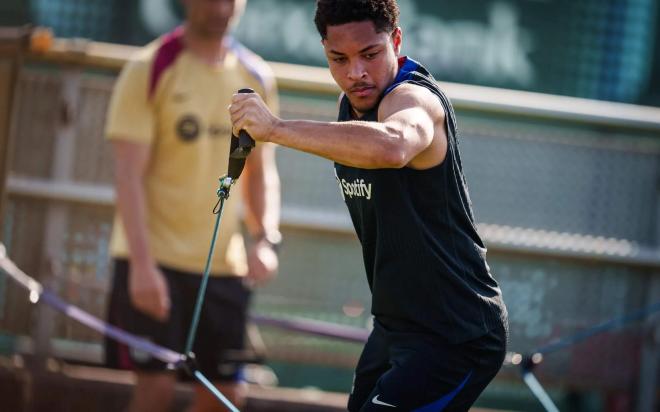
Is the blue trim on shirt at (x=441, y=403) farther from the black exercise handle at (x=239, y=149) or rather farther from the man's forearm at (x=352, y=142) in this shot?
the black exercise handle at (x=239, y=149)

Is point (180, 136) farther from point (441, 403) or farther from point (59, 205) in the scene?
point (441, 403)

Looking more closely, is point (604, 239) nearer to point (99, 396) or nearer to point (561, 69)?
point (561, 69)

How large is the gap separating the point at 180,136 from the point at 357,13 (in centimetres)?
212

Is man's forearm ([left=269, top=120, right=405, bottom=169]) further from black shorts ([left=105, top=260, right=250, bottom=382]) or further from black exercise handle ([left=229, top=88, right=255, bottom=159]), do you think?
black shorts ([left=105, top=260, right=250, bottom=382])

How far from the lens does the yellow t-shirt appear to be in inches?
224

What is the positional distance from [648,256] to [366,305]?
5.52 ft

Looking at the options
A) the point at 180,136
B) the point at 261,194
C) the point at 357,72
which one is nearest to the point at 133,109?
the point at 180,136

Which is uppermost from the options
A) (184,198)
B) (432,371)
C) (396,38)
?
(396,38)

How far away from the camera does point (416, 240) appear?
3777 mm

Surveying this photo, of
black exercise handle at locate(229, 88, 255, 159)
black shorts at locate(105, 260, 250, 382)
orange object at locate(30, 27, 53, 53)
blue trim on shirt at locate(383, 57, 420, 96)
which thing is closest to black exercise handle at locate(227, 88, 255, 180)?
black exercise handle at locate(229, 88, 255, 159)

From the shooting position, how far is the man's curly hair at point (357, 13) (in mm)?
3820

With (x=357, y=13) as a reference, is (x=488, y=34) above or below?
above

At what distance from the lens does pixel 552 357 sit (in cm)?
702

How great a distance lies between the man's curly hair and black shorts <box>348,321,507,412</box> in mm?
1025
